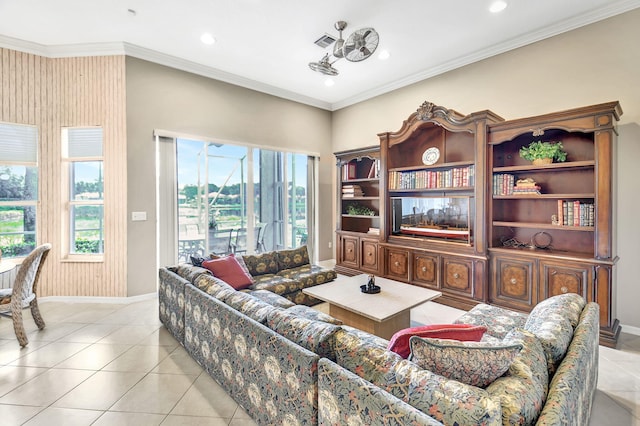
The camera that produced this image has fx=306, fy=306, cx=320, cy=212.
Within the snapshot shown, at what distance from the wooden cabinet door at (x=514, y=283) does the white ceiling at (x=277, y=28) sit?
2.71 metres

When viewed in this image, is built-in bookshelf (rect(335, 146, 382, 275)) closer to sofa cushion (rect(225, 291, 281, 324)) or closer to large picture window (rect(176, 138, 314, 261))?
large picture window (rect(176, 138, 314, 261))

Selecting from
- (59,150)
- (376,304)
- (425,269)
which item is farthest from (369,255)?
(59,150)

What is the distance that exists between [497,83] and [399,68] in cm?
138

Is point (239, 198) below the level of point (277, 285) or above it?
above

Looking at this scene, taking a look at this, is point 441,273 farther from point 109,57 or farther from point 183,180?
point 109,57

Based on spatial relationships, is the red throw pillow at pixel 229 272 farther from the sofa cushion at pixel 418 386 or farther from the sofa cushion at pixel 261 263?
the sofa cushion at pixel 418 386

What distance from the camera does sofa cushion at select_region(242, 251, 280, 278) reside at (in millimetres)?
3867

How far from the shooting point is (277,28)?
364 centimetres

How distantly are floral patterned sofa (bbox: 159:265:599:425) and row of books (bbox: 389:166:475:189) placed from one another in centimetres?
206

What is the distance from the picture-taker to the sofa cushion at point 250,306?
1.88 m

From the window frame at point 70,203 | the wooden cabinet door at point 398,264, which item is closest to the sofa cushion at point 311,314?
the wooden cabinet door at point 398,264

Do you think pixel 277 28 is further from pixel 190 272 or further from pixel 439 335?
pixel 439 335

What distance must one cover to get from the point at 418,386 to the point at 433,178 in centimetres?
359

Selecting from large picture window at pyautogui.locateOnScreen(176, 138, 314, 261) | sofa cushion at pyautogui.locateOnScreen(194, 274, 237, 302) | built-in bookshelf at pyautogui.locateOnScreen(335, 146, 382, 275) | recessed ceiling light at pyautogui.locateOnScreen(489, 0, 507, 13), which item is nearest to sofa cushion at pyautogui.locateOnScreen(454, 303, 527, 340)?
sofa cushion at pyautogui.locateOnScreen(194, 274, 237, 302)
